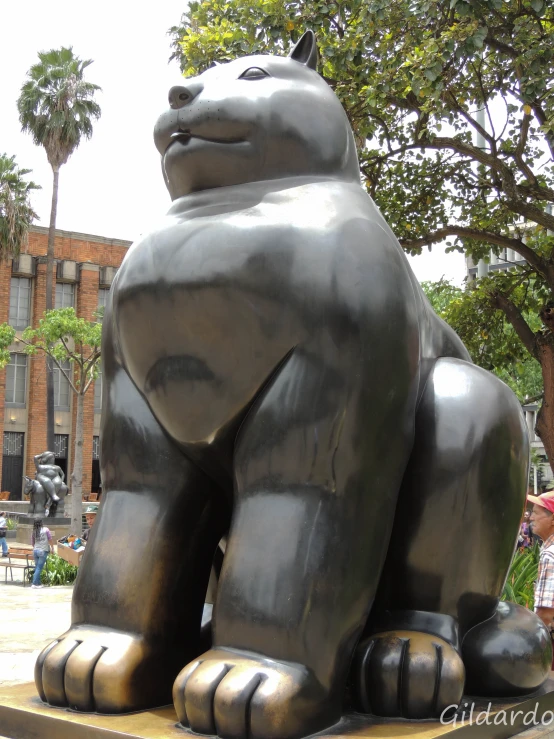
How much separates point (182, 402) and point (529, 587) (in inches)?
184

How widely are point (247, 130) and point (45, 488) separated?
21402mm

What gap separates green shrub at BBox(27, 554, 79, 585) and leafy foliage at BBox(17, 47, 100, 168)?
623 inches

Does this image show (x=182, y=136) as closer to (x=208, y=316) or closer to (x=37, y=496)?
(x=208, y=316)

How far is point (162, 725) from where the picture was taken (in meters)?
1.88

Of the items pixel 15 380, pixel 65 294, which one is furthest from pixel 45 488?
pixel 65 294

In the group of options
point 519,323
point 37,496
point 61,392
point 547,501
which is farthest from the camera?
point 61,392

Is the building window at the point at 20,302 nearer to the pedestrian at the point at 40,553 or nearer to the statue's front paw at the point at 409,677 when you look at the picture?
the pedestrian at the point at 40,553

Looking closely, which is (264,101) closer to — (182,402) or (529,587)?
(182,402)

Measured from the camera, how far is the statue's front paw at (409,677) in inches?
77.0

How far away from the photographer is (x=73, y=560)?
13.8m

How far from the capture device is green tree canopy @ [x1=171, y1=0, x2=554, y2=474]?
7.29m

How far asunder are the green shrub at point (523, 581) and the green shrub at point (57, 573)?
344 inches

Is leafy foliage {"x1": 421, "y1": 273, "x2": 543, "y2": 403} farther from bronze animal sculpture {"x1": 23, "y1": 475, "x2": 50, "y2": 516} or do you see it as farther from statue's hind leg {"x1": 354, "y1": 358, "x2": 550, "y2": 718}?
bronze animal sculpture {"x1": 23, "y1": 475, "x2": 50, "y2": 516}

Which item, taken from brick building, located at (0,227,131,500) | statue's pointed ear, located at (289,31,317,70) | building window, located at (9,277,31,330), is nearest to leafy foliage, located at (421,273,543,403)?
statue's pointed ear, located at (289,31,317,70)
